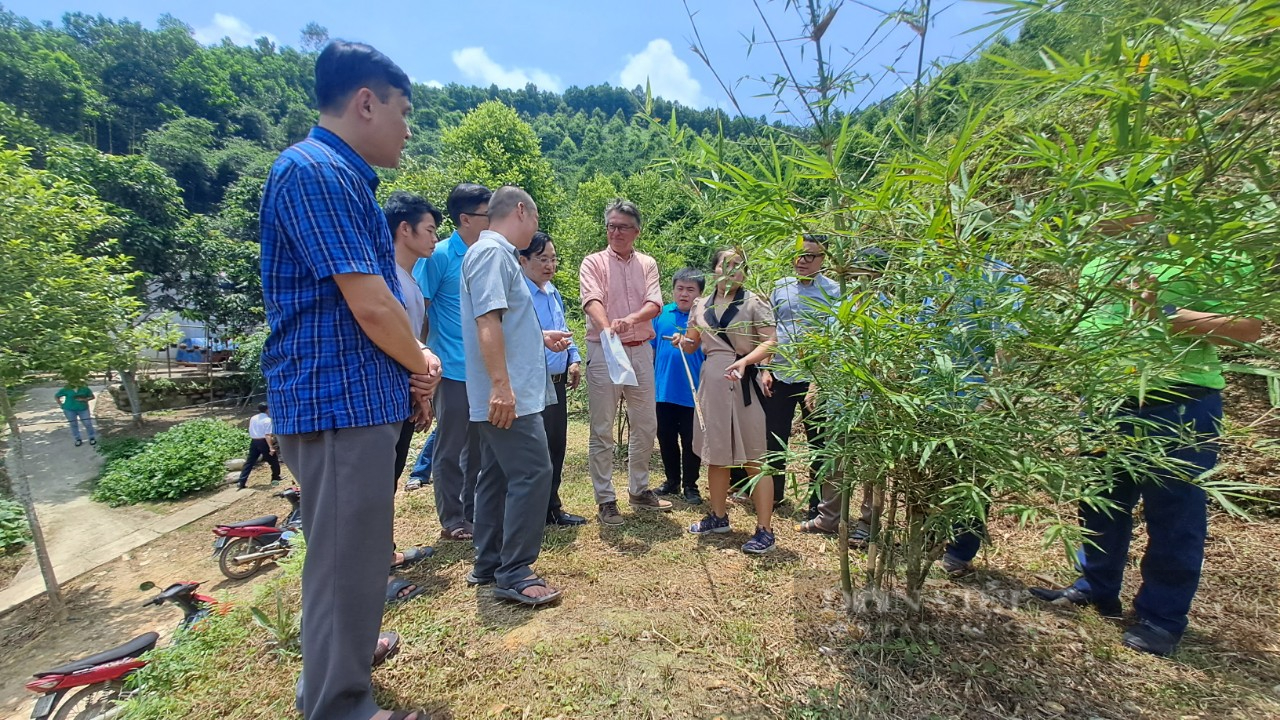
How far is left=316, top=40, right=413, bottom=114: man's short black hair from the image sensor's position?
166 cm

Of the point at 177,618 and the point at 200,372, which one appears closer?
the point at 177,618

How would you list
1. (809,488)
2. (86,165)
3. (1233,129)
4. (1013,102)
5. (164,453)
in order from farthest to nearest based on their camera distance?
1. (86,165)
2. (164,453)
3. (809,488)
4. (1013,102)
5. (1233,129)

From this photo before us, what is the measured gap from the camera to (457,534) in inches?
134

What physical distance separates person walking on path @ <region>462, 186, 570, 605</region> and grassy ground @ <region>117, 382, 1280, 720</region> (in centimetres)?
28

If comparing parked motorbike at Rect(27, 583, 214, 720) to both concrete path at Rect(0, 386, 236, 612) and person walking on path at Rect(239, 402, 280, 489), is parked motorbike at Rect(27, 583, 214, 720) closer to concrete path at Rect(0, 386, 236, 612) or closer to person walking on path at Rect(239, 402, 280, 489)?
concrete path at Rect(0, 386, 236, 612)

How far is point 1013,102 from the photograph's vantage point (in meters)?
1.30

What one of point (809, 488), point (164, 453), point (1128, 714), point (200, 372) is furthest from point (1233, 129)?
point (200, 372)

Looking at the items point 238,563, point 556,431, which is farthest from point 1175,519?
point 238,563

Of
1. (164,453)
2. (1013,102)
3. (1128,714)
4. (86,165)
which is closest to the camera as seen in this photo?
(1013,102)

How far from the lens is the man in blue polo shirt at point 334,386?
1513mm

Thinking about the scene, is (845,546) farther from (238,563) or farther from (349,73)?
(238,563)

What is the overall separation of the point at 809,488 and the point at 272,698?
2199mm

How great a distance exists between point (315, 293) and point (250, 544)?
4714 millimetres

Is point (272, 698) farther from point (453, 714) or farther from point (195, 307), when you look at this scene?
point (195, 307)
